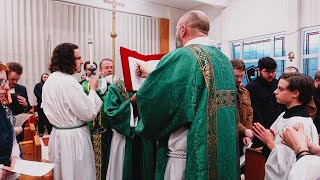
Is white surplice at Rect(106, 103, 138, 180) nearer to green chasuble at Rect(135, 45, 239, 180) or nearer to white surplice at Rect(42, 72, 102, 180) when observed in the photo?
white surplice at Rect(42, 72, 102, 180)

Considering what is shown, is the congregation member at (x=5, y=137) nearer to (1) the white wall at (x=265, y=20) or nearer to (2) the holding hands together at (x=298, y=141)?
(2) the holding hands together at (x=298, y=141)

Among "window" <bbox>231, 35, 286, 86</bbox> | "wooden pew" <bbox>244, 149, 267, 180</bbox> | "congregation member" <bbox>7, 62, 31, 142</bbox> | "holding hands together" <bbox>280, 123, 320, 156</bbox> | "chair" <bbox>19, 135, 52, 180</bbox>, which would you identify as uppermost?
"window" <bbox>231, 35, 286, 86</bbox>

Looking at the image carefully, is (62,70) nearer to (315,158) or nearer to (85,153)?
(85,153)

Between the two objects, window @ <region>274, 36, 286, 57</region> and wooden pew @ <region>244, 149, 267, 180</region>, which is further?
window @ <region>274, 36, 286, 57</region>

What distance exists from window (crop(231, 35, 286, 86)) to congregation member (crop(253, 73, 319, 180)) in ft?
18.6

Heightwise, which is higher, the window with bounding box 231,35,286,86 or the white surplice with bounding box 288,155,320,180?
the window with bounding box 231,35,286,86

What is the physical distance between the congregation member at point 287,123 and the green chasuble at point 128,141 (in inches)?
40.8

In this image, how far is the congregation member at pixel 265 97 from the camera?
3469mm

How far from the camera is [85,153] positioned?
8.60 ft

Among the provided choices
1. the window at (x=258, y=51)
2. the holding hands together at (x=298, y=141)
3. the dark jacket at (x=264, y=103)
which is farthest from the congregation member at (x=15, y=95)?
the window at (x=258, y=51)

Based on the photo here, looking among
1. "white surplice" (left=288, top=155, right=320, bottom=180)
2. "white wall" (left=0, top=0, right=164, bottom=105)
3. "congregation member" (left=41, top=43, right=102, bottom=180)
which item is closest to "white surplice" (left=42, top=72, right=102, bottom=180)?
"congregation member" (left=41, top=43, right=102, bottom=180)

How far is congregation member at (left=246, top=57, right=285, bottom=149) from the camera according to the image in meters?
3.47

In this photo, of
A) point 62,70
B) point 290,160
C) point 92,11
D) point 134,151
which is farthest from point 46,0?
point 290,160

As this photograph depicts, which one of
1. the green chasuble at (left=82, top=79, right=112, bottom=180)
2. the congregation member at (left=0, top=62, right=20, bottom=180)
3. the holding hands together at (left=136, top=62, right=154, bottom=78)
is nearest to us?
the congregation member at (left=0, top=62, right=20, bottom=180)
